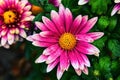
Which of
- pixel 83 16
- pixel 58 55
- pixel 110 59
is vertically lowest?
pixel 110 59

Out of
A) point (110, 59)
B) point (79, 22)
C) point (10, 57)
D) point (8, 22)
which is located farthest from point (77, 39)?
point (10, 57)

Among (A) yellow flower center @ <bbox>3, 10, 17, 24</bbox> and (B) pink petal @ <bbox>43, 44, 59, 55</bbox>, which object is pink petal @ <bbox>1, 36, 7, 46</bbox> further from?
(B) pink petal @ <bbox>43, 44, 59, 55</bbox>

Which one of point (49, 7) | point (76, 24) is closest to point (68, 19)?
point (76, 24)

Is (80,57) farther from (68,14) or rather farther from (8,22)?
(8,22)

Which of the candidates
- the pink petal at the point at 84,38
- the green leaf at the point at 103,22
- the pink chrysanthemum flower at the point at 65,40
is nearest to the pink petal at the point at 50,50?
the pink chrysanthemum flower at the point at 65,40

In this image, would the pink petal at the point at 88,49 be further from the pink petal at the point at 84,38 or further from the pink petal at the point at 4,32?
the pink petal at the point at 4,32

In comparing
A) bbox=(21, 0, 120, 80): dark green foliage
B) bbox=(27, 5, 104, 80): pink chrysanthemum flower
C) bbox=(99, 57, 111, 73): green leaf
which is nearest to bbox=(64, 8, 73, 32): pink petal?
bbox=(27, 5, 104, 80): pink chrysanthemum flower

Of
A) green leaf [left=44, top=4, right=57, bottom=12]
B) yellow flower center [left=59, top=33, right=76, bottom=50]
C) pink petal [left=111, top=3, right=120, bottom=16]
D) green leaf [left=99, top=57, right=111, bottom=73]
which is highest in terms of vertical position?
green leaf [left=44, top=4, right=57, bottom=12]

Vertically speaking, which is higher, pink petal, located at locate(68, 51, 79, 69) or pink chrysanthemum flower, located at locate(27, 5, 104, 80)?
pink chrysanthemum flower, located at locate(27, 5, 104, 80)
